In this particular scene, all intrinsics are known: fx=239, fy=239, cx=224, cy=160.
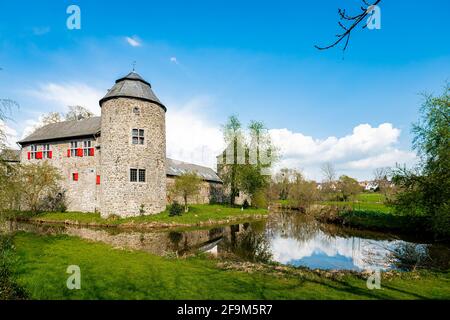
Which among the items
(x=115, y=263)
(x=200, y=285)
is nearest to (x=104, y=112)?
(x=115, y=263)

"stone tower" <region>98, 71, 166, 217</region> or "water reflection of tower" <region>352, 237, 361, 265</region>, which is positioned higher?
"stone tower" <region>98, 71, 166, 217</region>

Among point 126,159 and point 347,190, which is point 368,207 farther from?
point 126,159

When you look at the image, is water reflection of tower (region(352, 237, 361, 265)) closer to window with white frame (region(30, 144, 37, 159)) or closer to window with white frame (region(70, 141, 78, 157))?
window with white frame (region(70, 141, 78, 157))

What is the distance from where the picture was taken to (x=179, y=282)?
6004mm

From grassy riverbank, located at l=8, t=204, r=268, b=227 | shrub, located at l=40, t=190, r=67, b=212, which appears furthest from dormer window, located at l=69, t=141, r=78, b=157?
grassy riverbank, located at l=8, t=204, r=268, b=227

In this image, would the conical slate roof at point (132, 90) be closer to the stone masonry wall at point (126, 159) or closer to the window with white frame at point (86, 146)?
the stone masonry wall at point (126, 159)

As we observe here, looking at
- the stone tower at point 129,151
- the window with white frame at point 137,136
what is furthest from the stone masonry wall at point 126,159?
the window with white frame at point 137,136

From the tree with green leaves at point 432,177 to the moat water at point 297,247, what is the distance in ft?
5.83

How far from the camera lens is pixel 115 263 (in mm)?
7562

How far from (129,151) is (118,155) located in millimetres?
914

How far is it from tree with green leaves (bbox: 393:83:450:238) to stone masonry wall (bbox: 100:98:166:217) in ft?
57.7

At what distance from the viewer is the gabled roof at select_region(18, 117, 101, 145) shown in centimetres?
2320
